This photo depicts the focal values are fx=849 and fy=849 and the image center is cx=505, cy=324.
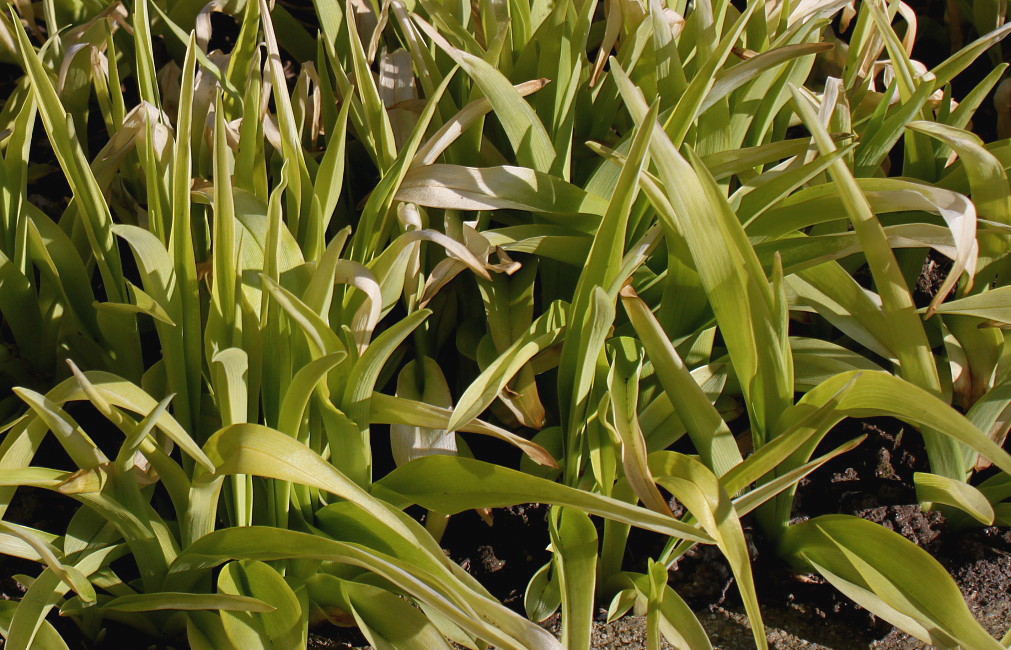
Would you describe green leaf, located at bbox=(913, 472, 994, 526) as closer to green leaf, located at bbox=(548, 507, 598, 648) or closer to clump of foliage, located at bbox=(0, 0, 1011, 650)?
clump of foliage, located at bbox=(0, 0, 1011, 650)

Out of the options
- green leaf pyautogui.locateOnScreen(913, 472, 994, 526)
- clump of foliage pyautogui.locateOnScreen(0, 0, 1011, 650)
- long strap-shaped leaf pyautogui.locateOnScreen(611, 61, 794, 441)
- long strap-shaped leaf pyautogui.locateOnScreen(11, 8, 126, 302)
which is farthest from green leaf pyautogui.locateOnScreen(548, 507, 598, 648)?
long strap-shaped leaf pyautogui.locateOnScreen(11, 8, 126, 302)

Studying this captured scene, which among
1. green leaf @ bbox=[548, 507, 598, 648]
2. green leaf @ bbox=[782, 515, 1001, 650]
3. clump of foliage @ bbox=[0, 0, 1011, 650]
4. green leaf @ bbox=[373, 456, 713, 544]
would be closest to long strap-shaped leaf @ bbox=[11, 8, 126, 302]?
clump of foliage @ bbox=[0, 0, 1011, 650]

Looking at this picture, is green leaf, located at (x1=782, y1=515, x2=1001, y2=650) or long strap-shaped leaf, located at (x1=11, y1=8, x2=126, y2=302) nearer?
green leaf, located at (x1=782, y1=515, x2=1001, y2=650)

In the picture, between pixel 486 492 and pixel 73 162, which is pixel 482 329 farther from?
pixel 73 162

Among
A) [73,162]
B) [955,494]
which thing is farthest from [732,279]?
[73,162]

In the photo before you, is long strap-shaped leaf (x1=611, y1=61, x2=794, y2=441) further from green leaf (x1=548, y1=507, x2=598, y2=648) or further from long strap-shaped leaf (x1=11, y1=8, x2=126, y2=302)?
long strap-shaped leaf (x1=11, y1=8, x2=126, y2=302)

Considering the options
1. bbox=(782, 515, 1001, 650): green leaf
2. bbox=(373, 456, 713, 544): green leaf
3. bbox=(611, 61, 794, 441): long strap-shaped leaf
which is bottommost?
bbox=(782, 515, 1001, 650): green leaf

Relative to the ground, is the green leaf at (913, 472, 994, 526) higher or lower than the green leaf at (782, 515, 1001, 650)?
higher

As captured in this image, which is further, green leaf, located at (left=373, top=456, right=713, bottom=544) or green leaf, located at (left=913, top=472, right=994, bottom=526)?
green leaf, located at (left=913, top=472, right=994, bottom=526)

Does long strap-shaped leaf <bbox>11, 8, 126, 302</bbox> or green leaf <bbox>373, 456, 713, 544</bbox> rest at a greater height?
long strap-shaped leaf <bbox>11, 8, 126, 302</bbox>

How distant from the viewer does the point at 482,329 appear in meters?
1.11

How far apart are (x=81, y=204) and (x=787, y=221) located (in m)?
0.81

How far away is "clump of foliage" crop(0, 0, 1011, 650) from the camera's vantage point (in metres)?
0.78

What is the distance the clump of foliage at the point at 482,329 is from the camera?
78 cm
